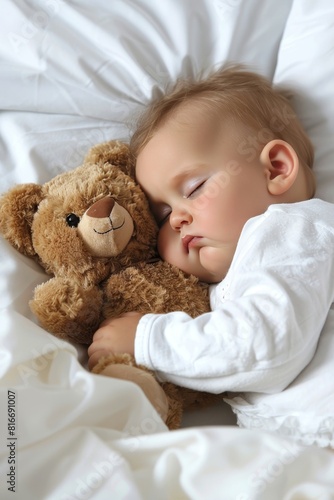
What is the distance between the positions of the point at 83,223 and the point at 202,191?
24 centimetres

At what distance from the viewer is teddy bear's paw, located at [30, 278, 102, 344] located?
104cm

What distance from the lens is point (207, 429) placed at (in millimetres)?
877

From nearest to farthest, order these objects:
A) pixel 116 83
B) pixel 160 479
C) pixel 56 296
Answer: pixel 160 479 → pixel 56 296 → pixel 116 83

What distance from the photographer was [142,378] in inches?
39.0

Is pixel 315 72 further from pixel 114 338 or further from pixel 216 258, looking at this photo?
pixel 114 338

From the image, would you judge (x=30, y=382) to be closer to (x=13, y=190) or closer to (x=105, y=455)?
(x=105, y=455)

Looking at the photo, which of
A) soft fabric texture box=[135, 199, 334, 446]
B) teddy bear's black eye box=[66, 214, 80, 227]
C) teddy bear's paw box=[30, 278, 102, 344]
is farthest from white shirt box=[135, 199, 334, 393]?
teddy bear's black eye box=[66, 214, 80, 227]

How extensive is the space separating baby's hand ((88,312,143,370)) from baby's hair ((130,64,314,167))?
1.31 feet

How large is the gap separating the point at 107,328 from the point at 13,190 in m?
0.32

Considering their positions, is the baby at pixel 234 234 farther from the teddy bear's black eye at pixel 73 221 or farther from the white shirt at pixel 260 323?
the teddy bear's black eye at pixel 73 221

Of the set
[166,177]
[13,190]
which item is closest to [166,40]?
[166,177]

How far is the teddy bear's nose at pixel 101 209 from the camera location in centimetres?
110

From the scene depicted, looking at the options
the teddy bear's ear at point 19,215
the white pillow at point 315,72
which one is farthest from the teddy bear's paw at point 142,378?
the white pillow at point 315,72

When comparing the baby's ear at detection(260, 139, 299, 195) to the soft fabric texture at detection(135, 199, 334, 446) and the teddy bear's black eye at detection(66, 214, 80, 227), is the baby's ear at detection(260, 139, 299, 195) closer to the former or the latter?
the soft fabric texture at detection(135, 199, 334, 446)
